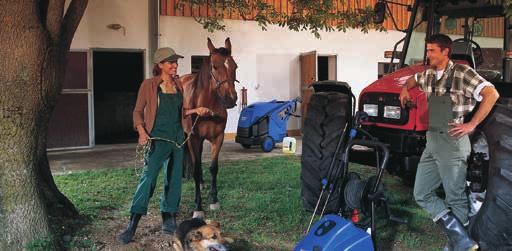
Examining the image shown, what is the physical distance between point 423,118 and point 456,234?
1.14 m

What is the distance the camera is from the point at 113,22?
12234 millimetres

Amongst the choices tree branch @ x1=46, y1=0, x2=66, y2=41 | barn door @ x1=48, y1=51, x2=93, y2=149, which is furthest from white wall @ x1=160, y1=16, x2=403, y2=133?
tree branch @ x1=46, y1=0, x2=66, y2=41

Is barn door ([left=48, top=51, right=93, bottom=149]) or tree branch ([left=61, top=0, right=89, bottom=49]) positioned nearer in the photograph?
tree branch ([left=61, top=0, right=89, bottom=49])

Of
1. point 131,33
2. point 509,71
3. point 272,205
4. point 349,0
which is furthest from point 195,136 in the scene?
point 349,0

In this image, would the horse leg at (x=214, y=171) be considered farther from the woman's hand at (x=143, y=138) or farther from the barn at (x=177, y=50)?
the barn at (x=177, y=50)

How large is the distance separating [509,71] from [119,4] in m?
9.00

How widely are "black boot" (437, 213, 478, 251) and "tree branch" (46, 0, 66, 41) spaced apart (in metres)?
A: 3.83

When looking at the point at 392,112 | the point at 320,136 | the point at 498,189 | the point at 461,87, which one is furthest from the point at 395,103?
the point at 498,189

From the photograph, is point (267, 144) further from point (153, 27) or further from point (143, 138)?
point (143, 138)

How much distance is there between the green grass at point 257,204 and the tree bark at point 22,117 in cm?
110

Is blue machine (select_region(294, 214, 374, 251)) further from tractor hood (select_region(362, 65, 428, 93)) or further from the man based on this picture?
tractor hood (select_region(362, 65, 428, 93))

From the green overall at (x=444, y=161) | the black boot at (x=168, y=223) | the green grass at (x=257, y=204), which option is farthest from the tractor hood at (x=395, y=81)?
the black boot at (x=168, y=223)

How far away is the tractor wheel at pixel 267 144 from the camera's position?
11.8 m

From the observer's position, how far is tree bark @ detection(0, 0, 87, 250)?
459cm
